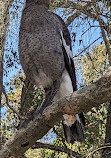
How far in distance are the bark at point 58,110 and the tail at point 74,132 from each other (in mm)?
859

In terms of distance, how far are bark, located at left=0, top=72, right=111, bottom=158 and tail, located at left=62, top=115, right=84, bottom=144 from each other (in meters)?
0.86

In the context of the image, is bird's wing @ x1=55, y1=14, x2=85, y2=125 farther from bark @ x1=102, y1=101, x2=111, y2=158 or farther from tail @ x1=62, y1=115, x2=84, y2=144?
bark @ x1=102, y1=101, x2=111, y2=158

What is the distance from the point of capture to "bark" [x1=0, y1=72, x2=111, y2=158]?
2.18m

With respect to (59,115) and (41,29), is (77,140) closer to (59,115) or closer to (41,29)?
(59,115)

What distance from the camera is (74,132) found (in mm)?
3520

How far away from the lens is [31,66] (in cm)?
340

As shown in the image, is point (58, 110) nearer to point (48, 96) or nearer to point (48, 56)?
point (48, 56)

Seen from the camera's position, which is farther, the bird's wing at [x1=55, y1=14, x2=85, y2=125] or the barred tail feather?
the bird's wing at [x1=55, y1=14, x2=85, y2=125]

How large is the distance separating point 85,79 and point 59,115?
230 cm

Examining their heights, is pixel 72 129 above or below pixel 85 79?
below

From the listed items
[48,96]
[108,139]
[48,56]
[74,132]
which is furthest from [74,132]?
[48,56]

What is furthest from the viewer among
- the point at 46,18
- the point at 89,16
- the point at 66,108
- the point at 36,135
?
the point at 46,18

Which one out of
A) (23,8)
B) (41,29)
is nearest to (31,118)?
(41,29)

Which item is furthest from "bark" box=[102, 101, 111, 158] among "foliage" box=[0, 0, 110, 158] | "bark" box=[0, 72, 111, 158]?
"bark" box=[0, 72, 111, 158]
